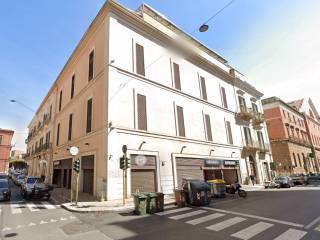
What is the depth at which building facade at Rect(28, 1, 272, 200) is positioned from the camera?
14.9m

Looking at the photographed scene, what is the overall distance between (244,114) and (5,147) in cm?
5176

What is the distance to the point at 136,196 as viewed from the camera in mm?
10211

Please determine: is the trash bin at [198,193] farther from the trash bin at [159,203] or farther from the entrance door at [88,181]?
the entrance door at [88,181]

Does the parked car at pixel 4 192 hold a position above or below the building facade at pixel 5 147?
below

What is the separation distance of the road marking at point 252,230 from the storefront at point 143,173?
28.8ft

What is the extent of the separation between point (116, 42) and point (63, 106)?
42.3 ft

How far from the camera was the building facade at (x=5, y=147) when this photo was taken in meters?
46.8

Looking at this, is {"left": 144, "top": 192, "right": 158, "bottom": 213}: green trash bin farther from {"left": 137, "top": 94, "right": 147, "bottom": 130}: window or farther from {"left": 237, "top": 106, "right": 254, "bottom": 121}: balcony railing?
{"left": 237, "top": 106, "right": 254, "bottom": 121}: balcony railing

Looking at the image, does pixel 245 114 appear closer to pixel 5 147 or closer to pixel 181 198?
pixel 181 198

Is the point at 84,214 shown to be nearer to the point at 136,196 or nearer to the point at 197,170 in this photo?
the point at 136,196

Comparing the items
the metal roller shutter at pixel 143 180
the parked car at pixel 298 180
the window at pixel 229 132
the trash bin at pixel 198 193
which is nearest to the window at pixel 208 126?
the window at pixel 229 132

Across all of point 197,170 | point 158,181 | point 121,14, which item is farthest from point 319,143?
point 121,14

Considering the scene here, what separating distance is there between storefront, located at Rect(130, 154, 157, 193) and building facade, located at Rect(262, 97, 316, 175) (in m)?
30.8

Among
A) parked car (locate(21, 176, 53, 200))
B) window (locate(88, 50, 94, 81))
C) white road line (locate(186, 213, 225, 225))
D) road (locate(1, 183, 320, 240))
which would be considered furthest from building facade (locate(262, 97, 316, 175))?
parked car (locate(21, 176, 53, 200))
